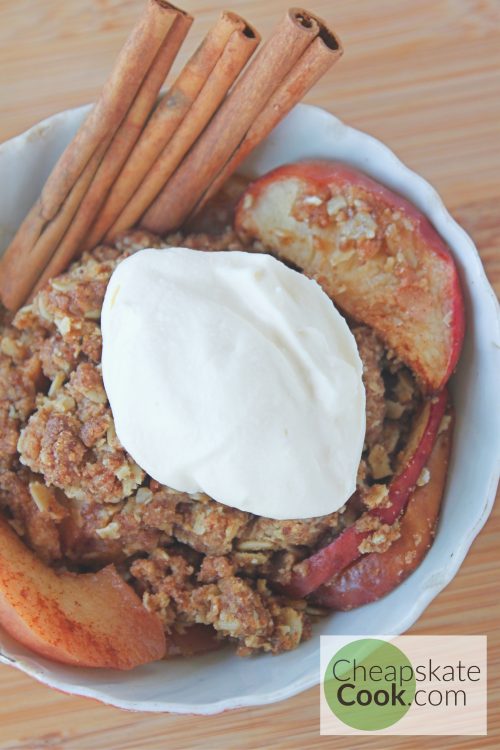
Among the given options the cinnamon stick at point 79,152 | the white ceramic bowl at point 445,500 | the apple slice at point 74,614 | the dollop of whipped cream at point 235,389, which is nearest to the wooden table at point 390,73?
the white ceramic bowl at point 445,500

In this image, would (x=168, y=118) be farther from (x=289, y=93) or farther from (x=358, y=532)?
(x=358, y=532)

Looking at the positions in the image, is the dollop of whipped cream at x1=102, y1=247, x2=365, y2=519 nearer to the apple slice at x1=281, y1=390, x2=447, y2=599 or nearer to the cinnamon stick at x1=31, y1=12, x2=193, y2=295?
the apple slice at x1=281, y1=390, x2=447, y2=599

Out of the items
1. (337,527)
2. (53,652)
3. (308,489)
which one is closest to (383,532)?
(337,527)

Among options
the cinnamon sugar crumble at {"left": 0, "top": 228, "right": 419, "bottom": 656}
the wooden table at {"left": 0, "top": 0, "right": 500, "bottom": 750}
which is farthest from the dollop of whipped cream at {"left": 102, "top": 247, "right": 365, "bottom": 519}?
the wooden table at {"left": 0, "top": 0, "right": 500, "bottom": 750}

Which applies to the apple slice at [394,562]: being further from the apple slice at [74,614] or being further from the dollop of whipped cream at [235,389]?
the apple slice at [74,614]

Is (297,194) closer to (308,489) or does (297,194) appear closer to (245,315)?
(245,315)

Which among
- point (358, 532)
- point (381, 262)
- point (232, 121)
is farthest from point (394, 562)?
point (232, 121)
